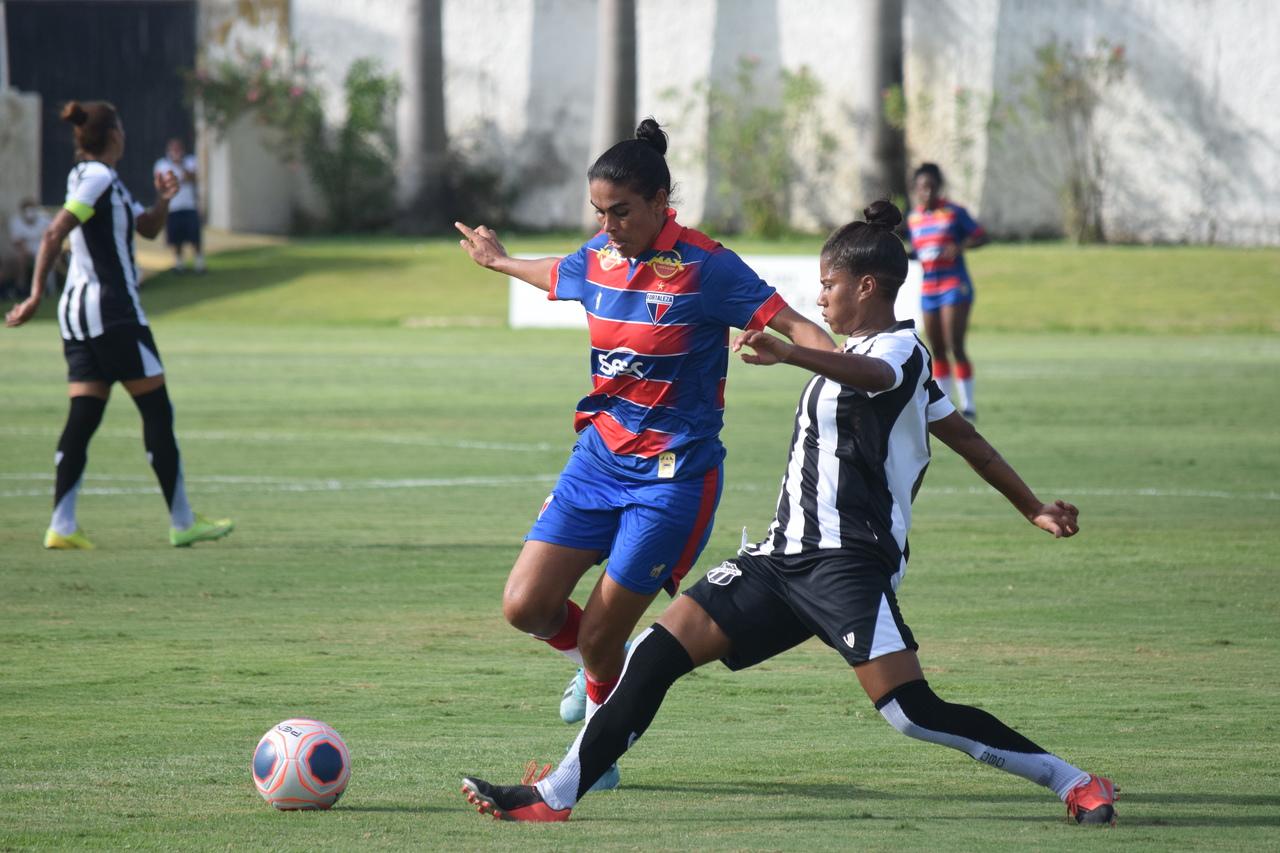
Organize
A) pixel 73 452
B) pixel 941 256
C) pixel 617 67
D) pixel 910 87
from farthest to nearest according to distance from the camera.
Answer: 1. pixel 910 87
2. pixel 617 67
3. pixel 941 256
4. pixel 73 452

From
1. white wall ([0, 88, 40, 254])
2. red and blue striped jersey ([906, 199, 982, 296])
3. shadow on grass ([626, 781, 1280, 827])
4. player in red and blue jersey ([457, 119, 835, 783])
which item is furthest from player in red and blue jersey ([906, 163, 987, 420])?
white wall ([0, 88, 40, 254])

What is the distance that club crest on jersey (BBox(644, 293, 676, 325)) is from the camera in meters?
5.85

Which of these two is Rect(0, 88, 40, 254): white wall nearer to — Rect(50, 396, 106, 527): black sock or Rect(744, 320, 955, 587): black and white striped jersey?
Rect(50, 396, 106, 527): black sock

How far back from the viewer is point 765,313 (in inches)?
228

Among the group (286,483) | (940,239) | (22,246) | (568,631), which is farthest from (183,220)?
(568,631)

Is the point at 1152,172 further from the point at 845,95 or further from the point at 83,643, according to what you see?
the point at 83,643

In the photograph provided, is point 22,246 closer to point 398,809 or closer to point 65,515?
point 65,515

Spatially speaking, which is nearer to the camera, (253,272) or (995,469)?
(995,469)

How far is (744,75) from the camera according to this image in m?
42.2

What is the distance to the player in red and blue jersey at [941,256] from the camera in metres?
18.5

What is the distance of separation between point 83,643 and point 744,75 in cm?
3575

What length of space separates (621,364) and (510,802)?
57.4 inches

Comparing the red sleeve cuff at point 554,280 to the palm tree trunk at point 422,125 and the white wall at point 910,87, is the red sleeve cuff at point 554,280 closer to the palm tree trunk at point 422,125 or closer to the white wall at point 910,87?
the white wall at point 910,87

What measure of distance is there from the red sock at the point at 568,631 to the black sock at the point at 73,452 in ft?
15.9
